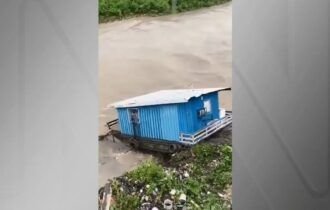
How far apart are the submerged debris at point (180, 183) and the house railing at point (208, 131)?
→ 38 mm

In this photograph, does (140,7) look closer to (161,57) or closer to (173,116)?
(161,57)

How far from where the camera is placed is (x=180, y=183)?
1.60 metres

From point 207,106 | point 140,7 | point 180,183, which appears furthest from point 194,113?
point 140,7

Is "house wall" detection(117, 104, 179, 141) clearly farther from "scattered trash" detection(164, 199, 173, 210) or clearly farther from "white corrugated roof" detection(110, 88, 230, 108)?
"scattered trash" detection(164, 199, 173, 210)

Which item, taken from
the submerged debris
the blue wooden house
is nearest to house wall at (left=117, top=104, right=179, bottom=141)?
the blue wooden house

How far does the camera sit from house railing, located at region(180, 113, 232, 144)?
1.60 m

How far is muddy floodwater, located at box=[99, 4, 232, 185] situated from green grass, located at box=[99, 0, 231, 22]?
0.10 ft

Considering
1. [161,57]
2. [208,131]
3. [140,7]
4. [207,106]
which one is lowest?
[208,131]

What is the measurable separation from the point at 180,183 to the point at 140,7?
0.75 metres
